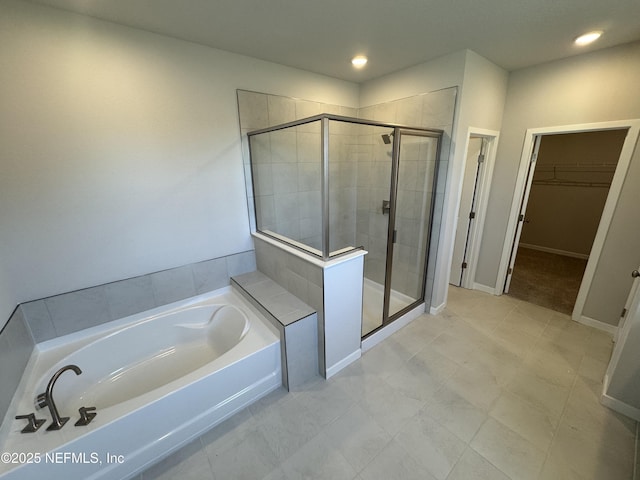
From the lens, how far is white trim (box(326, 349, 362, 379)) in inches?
80.3

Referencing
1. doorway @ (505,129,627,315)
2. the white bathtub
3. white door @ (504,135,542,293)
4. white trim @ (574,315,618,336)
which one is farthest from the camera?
doorway @ (505,129,627,315)

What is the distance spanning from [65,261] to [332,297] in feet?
6.21

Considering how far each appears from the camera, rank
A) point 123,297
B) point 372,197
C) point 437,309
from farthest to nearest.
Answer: point 372,197 < point 437,309 < point 123,297

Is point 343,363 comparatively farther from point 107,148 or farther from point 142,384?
point 107,148

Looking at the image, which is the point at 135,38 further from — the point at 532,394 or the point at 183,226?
the point at 532,394

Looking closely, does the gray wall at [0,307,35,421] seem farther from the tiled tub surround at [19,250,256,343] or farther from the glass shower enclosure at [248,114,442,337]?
the glass shower enclosure at [248,114,442,337]

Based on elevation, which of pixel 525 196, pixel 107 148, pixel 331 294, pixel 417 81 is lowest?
pixel 331 294

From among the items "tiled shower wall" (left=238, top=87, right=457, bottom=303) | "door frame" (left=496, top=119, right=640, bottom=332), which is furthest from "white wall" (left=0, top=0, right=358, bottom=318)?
"door frame" (left=496, top=119, right=640, bottom=332)

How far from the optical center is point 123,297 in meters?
2.01

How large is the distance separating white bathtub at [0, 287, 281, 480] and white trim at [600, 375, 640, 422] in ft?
7.57

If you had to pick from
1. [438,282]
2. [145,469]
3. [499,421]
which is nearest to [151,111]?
[145,469]

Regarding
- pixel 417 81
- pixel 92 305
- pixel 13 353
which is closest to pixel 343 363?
pixel 92 305

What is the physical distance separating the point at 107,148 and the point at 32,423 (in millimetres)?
1636

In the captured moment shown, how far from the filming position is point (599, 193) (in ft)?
13.2
